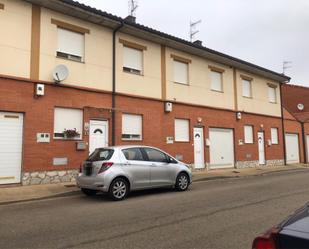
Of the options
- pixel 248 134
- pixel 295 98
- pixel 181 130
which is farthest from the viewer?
pixel 295 98

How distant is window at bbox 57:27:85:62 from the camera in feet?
45.8

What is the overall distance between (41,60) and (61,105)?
74.1 inches

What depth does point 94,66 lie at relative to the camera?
14.9 meters

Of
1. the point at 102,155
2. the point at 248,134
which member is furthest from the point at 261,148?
the point at 102,155

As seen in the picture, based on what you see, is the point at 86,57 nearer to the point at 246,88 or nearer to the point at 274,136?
the point at 246,88

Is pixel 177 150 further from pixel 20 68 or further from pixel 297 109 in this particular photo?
pixel 297 109

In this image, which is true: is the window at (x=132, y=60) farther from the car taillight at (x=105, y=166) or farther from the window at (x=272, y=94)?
the window at (x=272, y=94)

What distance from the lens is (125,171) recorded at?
10.2 metres

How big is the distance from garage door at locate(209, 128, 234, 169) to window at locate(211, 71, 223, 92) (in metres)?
2.56

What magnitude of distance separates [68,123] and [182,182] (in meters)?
5.31

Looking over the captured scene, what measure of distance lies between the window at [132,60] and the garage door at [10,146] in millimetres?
5631

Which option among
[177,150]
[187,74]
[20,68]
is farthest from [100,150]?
[187,74]

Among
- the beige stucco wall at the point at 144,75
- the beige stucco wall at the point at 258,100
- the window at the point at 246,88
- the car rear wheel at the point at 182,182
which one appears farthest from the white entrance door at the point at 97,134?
the window at the point at 246,88

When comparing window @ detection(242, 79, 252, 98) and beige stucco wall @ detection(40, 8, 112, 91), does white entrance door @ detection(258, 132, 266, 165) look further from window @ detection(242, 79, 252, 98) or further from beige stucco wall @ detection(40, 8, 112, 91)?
beige stucco wall @ detection(40, 8, 112, 91)
